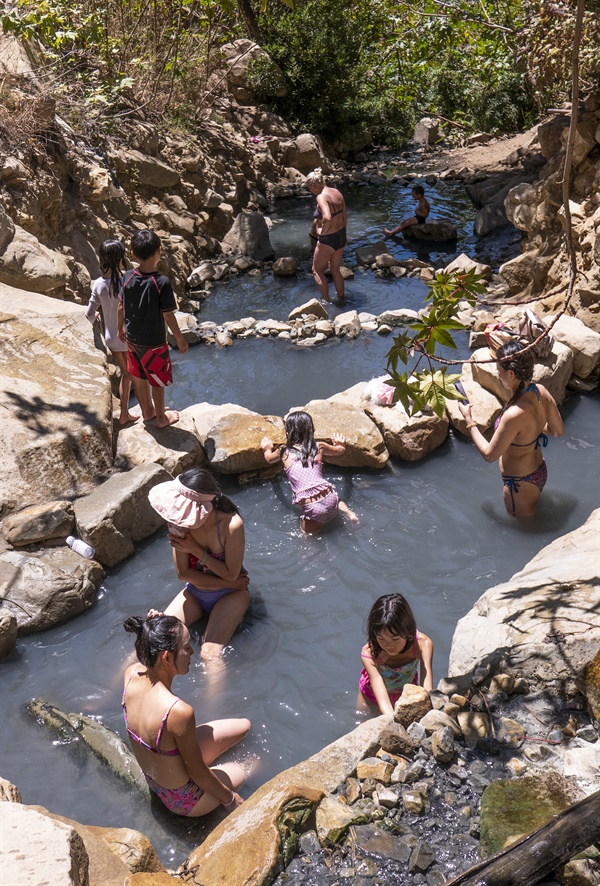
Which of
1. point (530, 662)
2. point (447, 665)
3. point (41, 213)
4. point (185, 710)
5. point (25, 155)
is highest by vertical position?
point (25, 155)

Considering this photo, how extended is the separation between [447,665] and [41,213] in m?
7.12

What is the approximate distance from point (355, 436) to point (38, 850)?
4.32 metres

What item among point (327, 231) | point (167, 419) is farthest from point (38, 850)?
point (327, 231)

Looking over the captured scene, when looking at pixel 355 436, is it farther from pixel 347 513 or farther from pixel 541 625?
pixel 541 625

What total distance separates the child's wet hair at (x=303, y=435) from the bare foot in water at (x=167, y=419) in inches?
46.9

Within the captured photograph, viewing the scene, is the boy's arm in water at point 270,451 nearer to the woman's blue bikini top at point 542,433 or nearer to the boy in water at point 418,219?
the woman's blue bikini top at point 542,433

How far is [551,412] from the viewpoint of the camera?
528 centimetres

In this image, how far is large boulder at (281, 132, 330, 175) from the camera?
17031 millimetres

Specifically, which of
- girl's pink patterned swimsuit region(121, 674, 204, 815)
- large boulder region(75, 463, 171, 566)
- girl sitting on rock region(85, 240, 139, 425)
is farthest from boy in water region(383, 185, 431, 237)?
girl's pink patterned swimsuit region(121, 674, 204, 815)

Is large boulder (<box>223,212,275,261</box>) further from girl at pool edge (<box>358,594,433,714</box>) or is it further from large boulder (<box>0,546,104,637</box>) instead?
girl at pool edge (<box>358,594,433,714</box>)

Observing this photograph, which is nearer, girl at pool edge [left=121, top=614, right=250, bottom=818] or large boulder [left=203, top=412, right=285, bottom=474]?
girl at pool edge [left=121, top=614, right=250, bottom=818]

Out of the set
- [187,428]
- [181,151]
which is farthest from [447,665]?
[181,151]

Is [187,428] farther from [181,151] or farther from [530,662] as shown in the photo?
[181,151]

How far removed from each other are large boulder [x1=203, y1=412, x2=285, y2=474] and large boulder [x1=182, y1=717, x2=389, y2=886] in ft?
10.0
